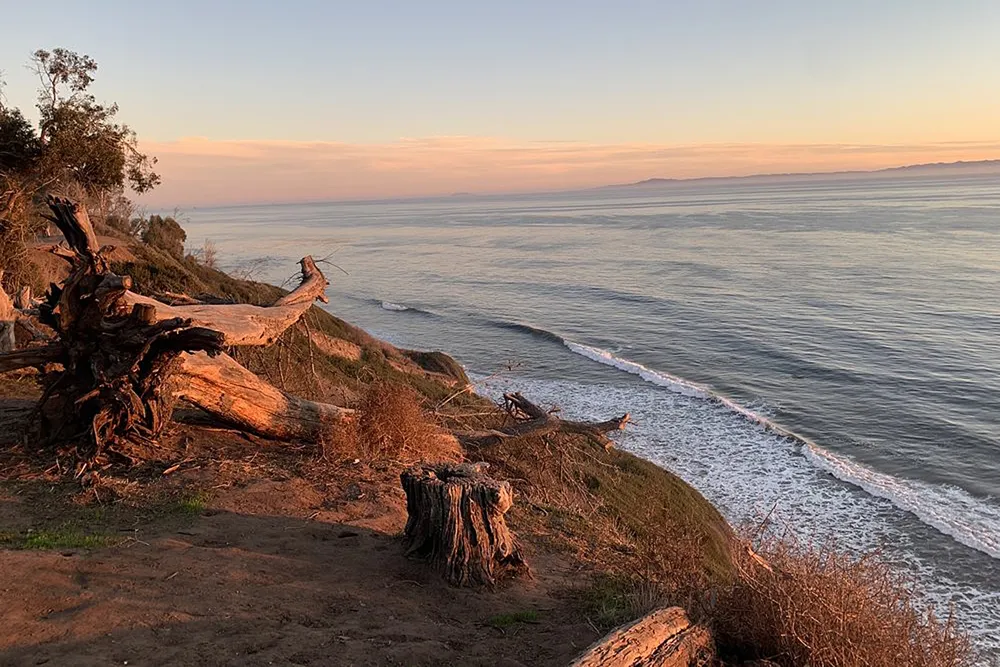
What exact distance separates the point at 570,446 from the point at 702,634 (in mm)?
7775

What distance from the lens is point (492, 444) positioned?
11477 mm

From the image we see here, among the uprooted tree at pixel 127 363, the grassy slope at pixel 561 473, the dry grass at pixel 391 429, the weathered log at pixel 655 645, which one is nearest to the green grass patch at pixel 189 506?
the uprooted tree at pixel 127 363

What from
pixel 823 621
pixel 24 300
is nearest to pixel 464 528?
pixel 823 621

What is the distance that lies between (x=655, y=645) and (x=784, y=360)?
21844 mm

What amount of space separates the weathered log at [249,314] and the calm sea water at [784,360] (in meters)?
3.65

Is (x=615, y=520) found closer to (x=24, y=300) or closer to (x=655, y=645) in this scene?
(x=655, y=645)

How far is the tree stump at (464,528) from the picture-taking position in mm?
6504

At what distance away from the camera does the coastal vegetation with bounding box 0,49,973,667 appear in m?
5.21

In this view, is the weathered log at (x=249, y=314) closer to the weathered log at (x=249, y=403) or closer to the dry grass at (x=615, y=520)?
the weathered log at (x=249, y=403)

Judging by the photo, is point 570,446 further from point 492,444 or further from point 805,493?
point 805,493

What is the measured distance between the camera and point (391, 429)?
9906 millimetres

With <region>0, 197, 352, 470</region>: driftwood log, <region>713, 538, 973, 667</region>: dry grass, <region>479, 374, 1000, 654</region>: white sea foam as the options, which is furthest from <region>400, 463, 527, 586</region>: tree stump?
<region>479, 374, 1000, 654</region>: white sea foam

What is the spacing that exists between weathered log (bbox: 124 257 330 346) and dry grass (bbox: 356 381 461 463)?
164 centimetres

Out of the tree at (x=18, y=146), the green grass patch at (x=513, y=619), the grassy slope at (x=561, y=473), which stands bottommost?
the grassy slope at (x=561, y=473)
